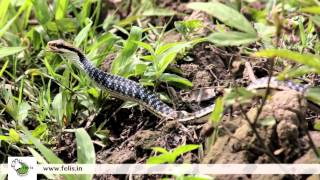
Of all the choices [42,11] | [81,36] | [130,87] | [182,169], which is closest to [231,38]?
[182,169]

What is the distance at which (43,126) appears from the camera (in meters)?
5.08

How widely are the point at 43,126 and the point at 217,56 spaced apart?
5.94 ft

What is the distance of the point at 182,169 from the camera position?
3557 millimetres

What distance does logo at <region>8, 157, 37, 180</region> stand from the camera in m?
4.66

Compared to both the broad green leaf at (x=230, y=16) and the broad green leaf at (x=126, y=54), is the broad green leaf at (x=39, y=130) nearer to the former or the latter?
the broad green leaf at (x=126, y=54)

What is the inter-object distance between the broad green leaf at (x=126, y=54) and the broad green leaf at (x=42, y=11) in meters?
1.23

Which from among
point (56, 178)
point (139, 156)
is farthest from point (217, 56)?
point (56, 178)

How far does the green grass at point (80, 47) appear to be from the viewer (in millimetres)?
5137

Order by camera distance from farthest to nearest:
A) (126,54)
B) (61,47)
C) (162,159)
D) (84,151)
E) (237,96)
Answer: (61,47) → (126,54) → (84,151) → (162,159) → (237,96)

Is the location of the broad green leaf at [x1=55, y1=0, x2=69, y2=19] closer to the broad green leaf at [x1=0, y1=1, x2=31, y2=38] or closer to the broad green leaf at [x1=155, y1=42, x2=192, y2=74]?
the broad green leaf at [x1=0, y1=1, x2=31, y2=38]

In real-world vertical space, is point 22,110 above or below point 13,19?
below

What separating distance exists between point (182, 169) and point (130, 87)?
6.33 feet

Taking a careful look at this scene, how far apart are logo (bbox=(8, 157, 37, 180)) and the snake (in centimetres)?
100

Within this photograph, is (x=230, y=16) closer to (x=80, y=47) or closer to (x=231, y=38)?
(x=231, y=38)
